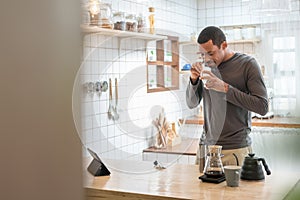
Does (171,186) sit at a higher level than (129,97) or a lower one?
lower

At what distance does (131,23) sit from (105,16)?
323mm

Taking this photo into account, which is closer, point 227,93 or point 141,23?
point 227,93

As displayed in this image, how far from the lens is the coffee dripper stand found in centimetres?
166

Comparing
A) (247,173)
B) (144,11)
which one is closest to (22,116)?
(247,173)

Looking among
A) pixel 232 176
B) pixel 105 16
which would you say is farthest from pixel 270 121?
pixel 232 176

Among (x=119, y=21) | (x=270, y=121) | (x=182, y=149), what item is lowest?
(x=182, y=149)

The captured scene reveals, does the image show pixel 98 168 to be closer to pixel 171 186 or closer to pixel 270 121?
pixel 171 186

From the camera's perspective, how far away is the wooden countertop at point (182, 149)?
2490mm

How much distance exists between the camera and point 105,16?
2594 millimetres

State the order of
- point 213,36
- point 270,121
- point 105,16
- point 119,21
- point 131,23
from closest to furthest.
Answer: point 213,36 → point 105,16 → point 119,21 → point 131,23 → point 270,121

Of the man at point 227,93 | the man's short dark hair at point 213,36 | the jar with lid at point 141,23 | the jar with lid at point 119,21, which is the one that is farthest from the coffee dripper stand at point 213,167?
the jar with lid at point 141,23

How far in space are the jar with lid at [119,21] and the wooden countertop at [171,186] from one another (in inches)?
45.6

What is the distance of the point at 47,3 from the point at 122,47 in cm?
276

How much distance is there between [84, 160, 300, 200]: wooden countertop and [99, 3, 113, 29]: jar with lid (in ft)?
3.41
